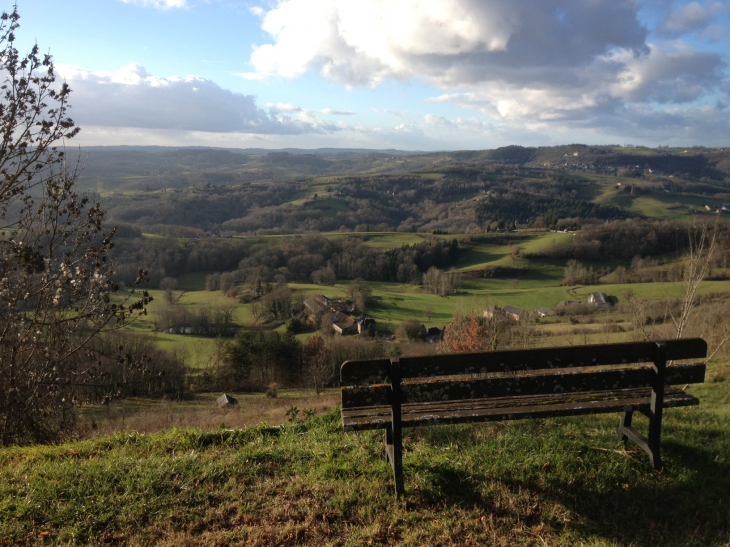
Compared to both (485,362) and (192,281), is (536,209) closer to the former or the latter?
(192,281)

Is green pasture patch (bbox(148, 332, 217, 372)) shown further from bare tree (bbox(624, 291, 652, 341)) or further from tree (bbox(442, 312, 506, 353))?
bare tree (bbox(624, 291, 652, 341))

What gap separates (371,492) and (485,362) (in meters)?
1.55

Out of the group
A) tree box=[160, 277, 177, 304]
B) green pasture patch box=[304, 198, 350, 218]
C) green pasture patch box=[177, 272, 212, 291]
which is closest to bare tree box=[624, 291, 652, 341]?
tree box=[160, 277, 177, 304]

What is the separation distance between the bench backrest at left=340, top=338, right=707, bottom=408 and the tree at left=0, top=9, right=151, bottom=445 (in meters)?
3.98

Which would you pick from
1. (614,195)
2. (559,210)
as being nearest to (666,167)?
(614,195)

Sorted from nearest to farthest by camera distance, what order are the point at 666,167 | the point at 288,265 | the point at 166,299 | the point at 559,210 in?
the point at 166,299 < the point at 288,265 < the point at 559,210 < the point at 666,167

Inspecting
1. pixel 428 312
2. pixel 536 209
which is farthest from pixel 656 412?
pixel 536 209

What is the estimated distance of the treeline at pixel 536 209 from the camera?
116m

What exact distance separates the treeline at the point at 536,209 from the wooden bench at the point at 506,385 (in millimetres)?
113886

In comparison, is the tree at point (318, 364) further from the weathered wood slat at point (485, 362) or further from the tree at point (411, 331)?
the weathered wood slat at point (485, 362)

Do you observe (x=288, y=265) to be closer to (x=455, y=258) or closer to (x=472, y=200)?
(x=455, y=258)

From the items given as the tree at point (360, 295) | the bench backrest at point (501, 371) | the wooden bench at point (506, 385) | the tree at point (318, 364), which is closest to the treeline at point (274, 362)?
the tree at point (318, 364)

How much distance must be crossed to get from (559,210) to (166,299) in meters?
107

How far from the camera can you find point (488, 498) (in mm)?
3908
